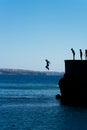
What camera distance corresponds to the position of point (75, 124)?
43156mm

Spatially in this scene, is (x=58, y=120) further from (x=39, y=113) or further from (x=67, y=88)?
(x=67, y=88)

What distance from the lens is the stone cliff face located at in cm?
5728

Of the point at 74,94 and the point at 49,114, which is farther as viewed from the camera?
the point at 74,94

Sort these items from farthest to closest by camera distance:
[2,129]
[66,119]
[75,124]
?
1. [66,119]
2. [75,124]
3. [2,129]

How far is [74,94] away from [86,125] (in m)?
16.1

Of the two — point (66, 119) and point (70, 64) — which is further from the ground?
point (70, 64)

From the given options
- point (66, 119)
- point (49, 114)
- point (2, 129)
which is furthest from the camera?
point (49, 114)

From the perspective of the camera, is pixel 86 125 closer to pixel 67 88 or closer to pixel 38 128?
pixel 38 128

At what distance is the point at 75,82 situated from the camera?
58281 millimetres

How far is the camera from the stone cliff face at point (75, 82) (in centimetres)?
5728

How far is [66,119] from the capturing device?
46594mm

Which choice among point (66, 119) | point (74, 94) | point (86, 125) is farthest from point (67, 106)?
point (86, 125)

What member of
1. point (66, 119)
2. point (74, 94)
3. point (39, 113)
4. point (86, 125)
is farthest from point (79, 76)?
point (86, 125)

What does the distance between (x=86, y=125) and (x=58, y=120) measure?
13.4 ft
